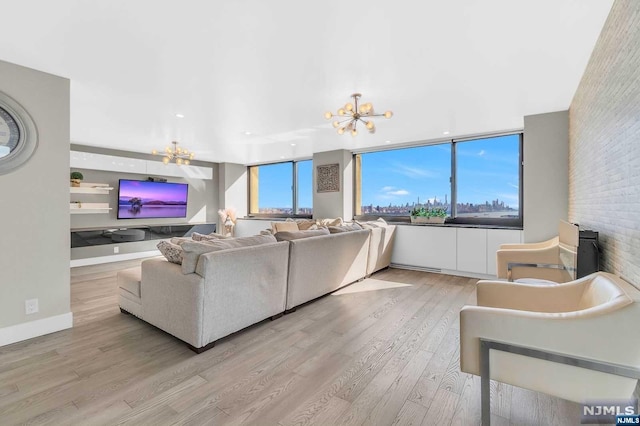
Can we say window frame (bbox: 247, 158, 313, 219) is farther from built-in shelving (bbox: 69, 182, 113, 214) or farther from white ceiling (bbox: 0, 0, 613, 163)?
built-in shelving (bbox: 69, 182, 113, 214)

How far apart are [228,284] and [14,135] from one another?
2.26 meters

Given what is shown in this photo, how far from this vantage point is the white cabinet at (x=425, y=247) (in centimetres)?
498

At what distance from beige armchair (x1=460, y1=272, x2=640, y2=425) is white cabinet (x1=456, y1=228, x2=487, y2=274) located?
326cm

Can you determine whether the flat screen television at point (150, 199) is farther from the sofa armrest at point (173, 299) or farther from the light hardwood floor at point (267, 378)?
the sofa armrest at point (173, 299)

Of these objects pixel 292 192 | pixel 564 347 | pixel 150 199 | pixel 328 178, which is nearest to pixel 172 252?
pixel 564 347

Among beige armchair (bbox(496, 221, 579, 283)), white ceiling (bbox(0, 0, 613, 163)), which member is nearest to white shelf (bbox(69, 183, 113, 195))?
white ceiling (bbox(0, 0, 613, 163))

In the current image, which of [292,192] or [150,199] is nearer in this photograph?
[150,199]

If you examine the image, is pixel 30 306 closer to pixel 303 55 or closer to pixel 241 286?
pixel 241 286

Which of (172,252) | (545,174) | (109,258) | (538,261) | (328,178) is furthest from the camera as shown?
(328,178)

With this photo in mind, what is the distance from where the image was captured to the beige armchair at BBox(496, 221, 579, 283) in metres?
2.81

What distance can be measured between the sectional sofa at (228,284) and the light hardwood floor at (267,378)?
0.16 m

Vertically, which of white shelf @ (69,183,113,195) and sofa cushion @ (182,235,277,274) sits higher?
white shelf @ (69,183,113,195)

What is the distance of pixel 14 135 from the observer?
2480 millimetres

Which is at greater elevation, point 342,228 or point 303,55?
point 303,55
